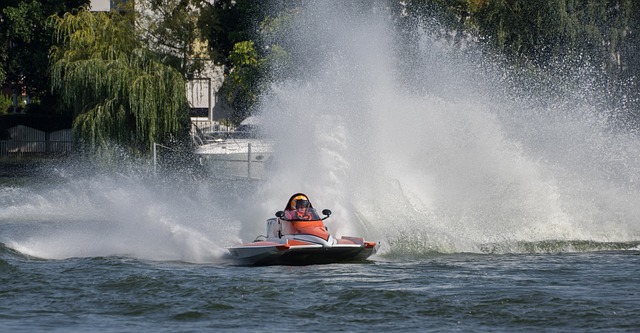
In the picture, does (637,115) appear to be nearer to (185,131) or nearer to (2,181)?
(185,131)

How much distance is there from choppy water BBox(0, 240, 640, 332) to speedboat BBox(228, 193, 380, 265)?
0.70 feet

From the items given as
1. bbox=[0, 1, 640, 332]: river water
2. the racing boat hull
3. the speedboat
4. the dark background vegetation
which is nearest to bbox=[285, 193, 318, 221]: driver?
the speedboat

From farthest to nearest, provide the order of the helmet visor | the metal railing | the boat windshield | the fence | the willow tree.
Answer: the fence
the metal railing
the willow tree
the helmet visor
the boat windshield

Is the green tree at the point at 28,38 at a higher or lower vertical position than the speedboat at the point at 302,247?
higher

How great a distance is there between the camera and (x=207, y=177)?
39.2m

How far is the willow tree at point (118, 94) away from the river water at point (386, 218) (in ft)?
4.91

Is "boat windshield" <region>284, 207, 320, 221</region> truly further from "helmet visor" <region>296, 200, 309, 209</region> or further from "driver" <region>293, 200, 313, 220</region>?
"helmet visor" <region>296, 200, 309, 209</region>

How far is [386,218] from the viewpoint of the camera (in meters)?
23.7

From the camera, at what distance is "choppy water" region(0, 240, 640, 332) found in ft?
48.1

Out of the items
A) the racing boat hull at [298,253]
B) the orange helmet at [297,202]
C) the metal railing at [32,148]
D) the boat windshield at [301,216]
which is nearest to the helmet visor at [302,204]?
the orange helmet at [297,202]

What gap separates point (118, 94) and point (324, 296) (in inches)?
1040

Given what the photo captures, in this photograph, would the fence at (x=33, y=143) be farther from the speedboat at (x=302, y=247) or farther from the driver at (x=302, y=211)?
the speedboat at (x=302, y=247)

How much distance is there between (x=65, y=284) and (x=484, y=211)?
11003 mm

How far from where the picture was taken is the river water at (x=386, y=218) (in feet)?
50.7
